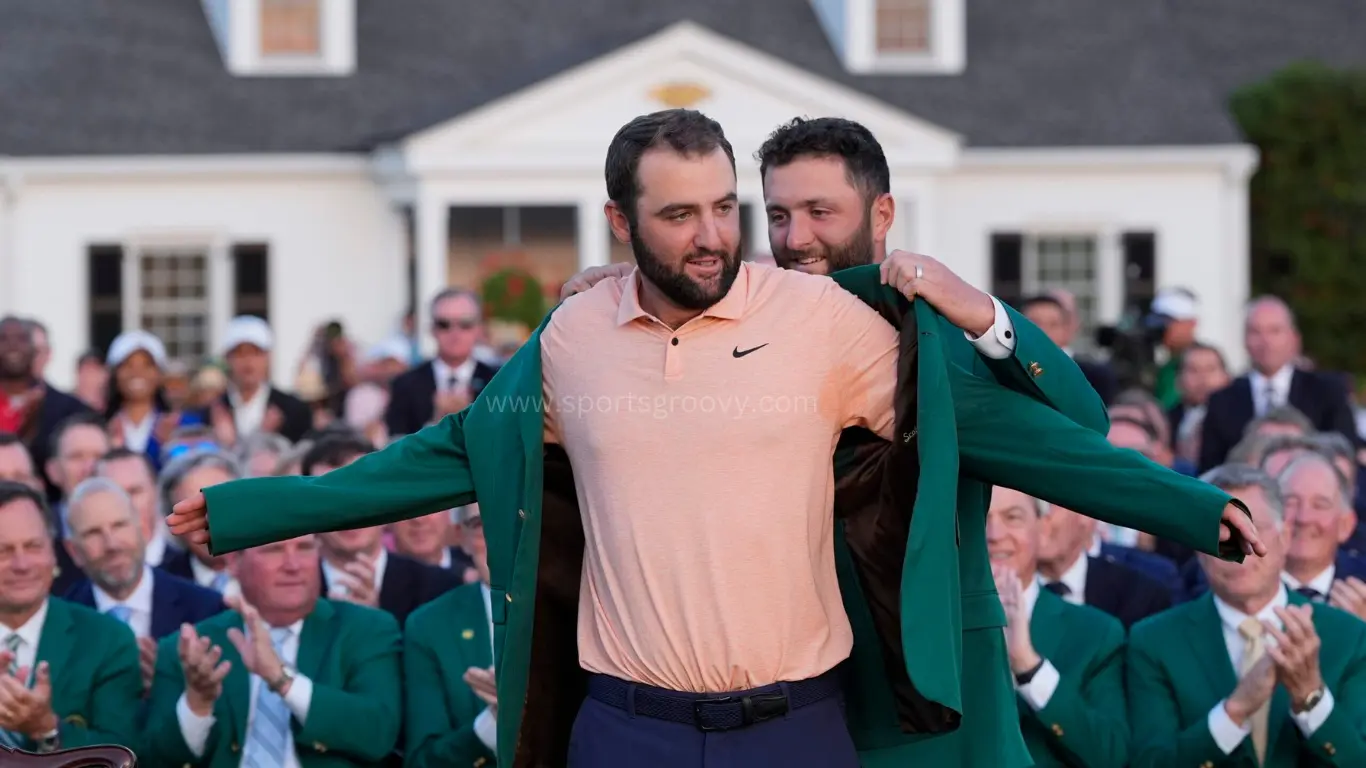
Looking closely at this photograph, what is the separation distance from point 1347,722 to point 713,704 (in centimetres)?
257

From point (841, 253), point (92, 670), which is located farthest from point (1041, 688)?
point (92, 670)

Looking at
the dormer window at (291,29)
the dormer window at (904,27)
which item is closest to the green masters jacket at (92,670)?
the dormer window at (291,29)

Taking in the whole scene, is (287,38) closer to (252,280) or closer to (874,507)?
(252,280)

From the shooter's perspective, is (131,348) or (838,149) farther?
(131,348)

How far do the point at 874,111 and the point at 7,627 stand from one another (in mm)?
19039

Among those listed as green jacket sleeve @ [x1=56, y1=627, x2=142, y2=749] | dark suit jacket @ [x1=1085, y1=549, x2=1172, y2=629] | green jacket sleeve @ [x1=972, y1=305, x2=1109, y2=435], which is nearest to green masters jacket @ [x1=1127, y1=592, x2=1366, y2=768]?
dark suit jacket @ [x1=1085, y1=549, x2=1172, y2=629]

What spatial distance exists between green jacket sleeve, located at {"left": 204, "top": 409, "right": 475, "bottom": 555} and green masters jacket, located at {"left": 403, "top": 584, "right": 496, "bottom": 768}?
2.10 meters

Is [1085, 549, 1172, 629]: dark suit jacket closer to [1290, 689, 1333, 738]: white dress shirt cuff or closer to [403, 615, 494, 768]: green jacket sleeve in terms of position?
[1290, 689, 1333, 738]: white dress shirt cuff

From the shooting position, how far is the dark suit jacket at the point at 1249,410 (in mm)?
11062

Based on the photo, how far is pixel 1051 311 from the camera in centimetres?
1082

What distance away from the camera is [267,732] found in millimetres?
6387

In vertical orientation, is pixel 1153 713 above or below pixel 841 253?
below

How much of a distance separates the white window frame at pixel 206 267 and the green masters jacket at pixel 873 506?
21049 mm

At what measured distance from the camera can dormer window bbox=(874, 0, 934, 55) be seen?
27.2 meters
